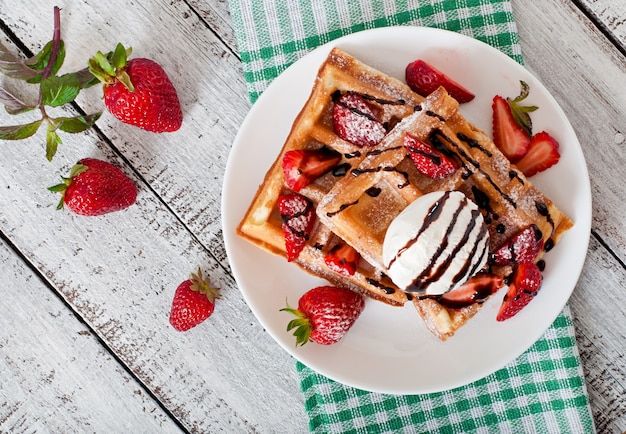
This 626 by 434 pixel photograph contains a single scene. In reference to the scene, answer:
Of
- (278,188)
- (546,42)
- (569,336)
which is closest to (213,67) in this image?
(278,188)

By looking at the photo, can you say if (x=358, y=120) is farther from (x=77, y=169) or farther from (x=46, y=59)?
(x=46, y=59)

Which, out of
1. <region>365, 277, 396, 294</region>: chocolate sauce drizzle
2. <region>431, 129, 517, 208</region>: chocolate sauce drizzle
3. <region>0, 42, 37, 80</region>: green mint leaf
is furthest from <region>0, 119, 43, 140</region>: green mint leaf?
<region>431, 129, 517, 208</region>: chocolate sauce drizzle

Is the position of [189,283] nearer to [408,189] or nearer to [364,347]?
[364,347]

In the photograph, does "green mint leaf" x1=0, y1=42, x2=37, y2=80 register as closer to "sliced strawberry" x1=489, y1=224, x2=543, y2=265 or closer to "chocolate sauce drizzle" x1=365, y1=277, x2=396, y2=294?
"chocolate sauce drizzle" x1=365, y1=277, x2=396, y2=294

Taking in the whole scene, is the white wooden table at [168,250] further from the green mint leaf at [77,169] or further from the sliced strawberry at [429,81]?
the sliced strawberry at [429,81]

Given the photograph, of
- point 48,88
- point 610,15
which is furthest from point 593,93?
point 48,88

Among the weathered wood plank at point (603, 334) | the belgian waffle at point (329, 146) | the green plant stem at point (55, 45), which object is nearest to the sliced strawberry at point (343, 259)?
the belgian waffle at point (329, 146)
